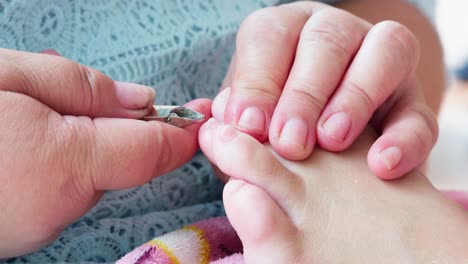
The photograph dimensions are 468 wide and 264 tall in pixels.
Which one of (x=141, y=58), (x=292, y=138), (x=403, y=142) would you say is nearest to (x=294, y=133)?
(x=292, y=138)

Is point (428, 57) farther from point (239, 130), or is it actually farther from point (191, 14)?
point (239, 130)

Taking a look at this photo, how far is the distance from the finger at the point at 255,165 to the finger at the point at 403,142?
0.08 metres

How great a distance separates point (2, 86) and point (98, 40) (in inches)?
8.4

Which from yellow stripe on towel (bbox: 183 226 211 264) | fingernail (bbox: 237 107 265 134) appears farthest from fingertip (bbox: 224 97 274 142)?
yellow stripe on towel (bbox: 183 226 211 264)

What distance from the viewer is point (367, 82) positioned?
0.52 m

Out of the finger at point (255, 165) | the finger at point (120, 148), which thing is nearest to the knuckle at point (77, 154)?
the finger at point (120, 148)

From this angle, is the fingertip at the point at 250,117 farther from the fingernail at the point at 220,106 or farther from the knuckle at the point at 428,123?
the knuckle at the point at 428,123

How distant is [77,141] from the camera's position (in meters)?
0.44

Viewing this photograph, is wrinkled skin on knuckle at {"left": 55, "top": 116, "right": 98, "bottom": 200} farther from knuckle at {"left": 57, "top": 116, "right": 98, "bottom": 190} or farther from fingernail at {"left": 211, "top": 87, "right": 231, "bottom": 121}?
fingernail at {"left": 211, "top": 87, "right": 231, "bottom": 121}

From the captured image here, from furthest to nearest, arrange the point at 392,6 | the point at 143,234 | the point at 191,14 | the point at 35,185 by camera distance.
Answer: the point at 392,6
the point at 191,14
the point at 143,234
the point at 35,185

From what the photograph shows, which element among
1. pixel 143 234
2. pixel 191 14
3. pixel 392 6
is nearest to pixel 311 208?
pixel 143 234

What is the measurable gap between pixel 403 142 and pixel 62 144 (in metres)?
0.29

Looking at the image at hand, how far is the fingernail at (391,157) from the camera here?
0.48 m

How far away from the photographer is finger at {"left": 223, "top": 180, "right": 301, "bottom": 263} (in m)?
0.40
